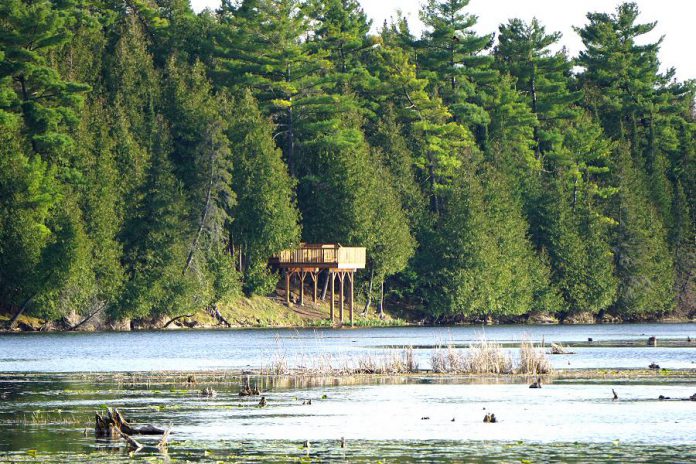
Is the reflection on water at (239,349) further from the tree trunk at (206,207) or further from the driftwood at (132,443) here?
the driftwood at (132,443)

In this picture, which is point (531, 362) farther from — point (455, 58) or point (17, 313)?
point (455, 58)

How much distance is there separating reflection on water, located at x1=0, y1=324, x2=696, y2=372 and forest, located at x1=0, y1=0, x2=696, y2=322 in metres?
8.03

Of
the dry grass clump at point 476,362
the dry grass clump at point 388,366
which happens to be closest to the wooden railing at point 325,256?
the dry grass clump at point 476,362

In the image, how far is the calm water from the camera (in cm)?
3050

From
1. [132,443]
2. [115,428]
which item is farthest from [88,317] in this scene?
[132,443]

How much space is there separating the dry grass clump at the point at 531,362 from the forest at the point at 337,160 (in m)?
39.5

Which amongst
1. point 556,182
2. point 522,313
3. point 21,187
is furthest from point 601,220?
point 21,187

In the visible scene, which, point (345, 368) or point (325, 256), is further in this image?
point (325, 256)

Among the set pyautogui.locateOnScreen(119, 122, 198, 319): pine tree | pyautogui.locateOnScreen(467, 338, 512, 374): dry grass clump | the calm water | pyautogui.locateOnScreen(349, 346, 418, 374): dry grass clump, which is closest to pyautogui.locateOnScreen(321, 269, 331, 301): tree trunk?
pyautogui.locateOnScreen(119, 122, 198, 319): pine tree

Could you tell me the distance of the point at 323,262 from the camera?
10050 centimetres

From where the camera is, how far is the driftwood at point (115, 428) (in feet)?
106

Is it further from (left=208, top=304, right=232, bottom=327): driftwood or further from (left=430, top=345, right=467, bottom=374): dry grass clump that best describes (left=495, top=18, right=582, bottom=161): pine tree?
(left=430, top=345, right=467, bottom=374): dry grass clump

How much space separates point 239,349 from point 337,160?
39.3 metres

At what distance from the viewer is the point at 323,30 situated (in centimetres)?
12156
